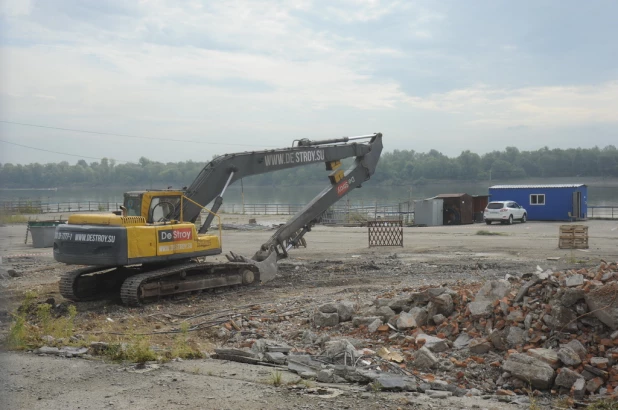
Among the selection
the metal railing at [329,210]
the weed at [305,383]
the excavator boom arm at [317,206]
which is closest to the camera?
the weed at [305,383]

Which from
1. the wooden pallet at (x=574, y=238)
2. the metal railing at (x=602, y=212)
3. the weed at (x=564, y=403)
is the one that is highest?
the metal railing at (x=602, y=212)

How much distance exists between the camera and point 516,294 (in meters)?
10.6

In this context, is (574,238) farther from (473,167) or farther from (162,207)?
(473,167)

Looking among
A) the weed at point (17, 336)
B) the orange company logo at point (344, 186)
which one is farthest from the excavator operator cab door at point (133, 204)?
the orange company logo at point (344, 186)

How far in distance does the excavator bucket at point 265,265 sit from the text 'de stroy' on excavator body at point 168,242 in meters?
0.03

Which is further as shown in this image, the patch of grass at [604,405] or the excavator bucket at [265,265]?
the excavator bucket at [265,265]

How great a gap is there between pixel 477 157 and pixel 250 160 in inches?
4207

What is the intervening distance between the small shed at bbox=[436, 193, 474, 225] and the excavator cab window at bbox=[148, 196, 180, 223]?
1132 inches

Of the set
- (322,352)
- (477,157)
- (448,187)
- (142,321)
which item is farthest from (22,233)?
(477,157)

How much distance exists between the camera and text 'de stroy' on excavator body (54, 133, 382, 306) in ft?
44.4

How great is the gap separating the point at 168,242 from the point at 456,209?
2969cm

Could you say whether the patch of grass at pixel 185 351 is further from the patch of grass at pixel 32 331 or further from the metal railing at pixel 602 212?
the metal railing at pixel 602 212

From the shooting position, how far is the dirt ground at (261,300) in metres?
7.31

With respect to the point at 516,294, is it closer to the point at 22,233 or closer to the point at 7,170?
the point at 7,170
